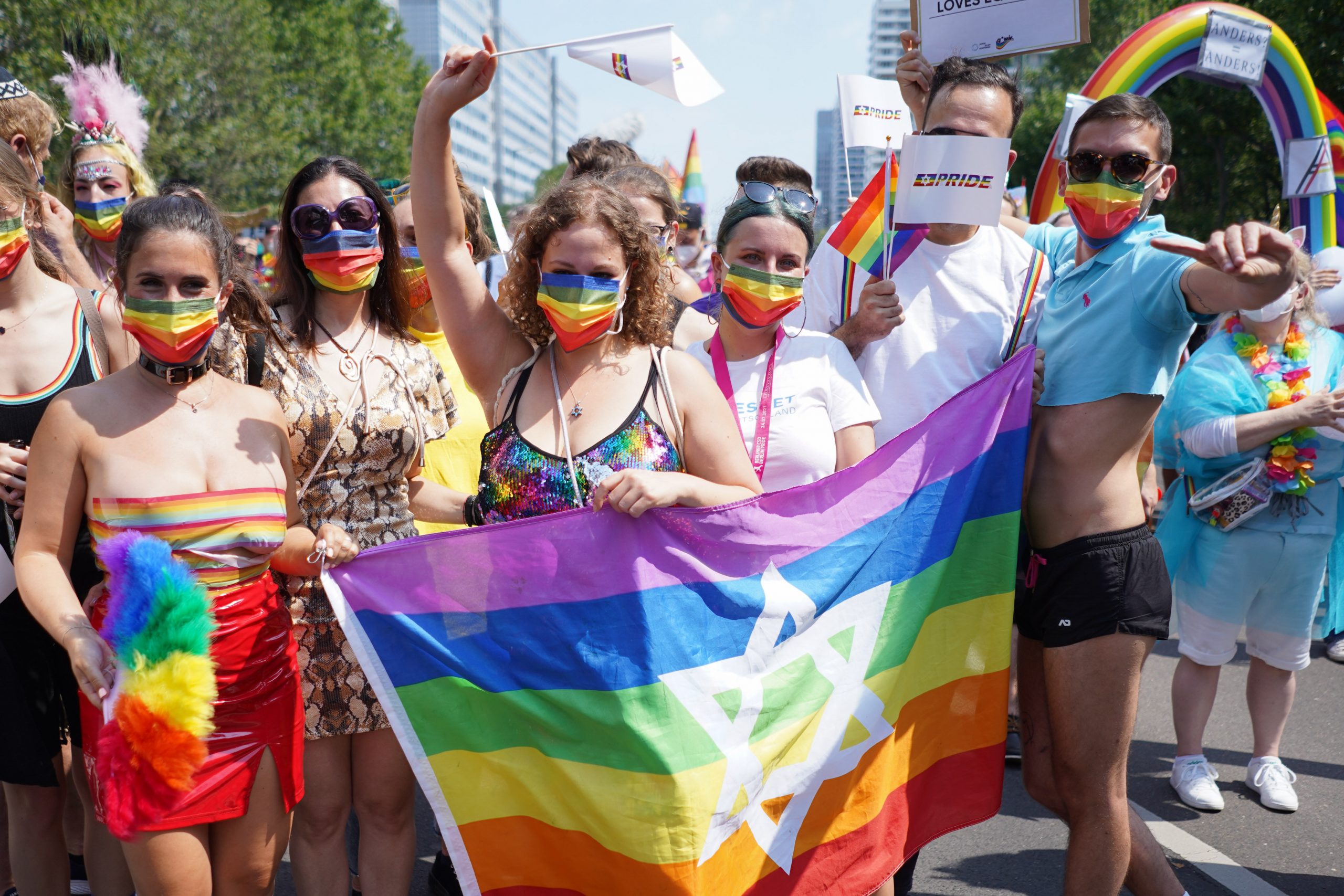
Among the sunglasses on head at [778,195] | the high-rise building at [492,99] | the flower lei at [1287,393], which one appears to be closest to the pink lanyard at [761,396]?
the sunglasses on head at [778,195]

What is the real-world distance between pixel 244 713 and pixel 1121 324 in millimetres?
2336

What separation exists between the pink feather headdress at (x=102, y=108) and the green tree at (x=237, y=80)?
10.8m

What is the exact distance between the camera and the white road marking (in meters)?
3.64

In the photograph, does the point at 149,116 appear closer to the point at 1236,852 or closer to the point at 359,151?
the point at 359,151

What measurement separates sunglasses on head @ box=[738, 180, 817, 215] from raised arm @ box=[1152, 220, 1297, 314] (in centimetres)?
93

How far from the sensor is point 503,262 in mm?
4398

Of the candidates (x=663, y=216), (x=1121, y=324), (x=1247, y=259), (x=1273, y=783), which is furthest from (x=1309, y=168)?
(x=1247, y=259)

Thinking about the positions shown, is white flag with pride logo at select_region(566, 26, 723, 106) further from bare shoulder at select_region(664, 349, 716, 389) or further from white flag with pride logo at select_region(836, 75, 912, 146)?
white flag with pride logo at select_region(836, 75, 912, 146)

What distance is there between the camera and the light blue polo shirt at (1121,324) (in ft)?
8.57

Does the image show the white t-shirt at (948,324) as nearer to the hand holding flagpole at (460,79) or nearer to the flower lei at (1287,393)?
the hand holding flagpole at (460,79)

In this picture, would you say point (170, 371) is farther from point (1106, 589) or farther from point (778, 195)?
point (1106, 589)

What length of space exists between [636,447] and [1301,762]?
3.96 metres

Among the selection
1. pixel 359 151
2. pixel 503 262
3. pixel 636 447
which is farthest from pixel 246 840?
pixel 359 151

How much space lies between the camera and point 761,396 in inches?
111
